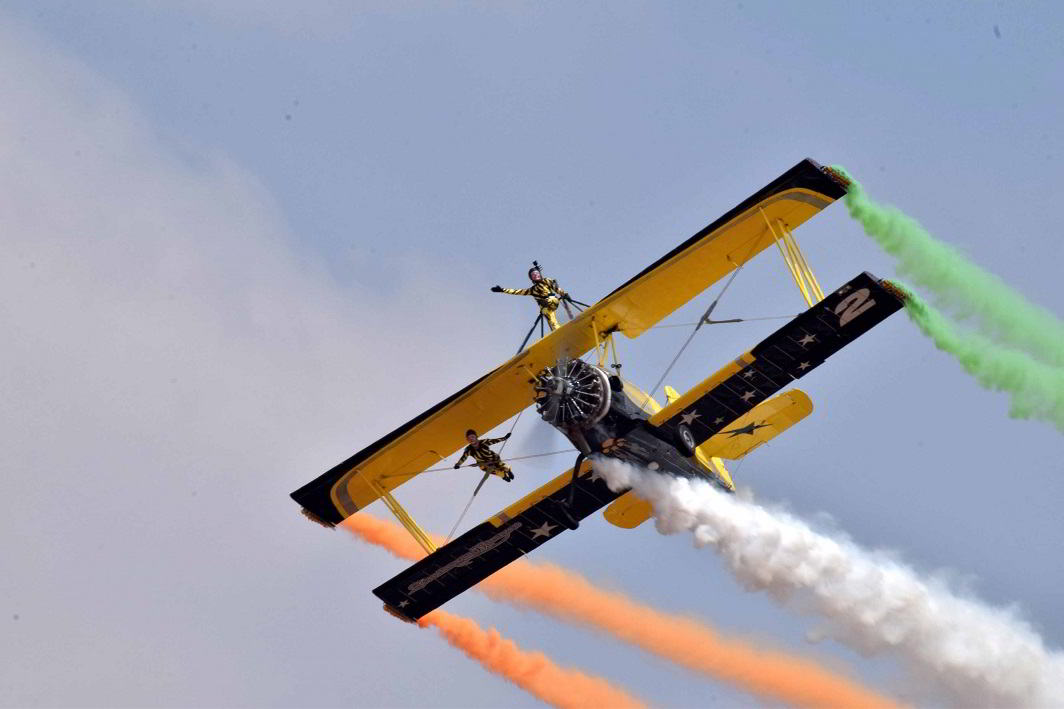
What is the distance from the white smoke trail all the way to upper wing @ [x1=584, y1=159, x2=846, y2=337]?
9.56 feet

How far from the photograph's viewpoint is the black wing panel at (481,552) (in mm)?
44906

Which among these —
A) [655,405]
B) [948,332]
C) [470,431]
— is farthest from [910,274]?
[470,431]

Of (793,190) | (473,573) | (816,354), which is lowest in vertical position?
(473,573)

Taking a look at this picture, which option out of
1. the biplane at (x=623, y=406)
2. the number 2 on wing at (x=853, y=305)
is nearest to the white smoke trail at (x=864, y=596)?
the biplane at (x=623, y=406)

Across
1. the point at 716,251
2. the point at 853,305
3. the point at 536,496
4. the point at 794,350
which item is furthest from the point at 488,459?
the point at 853,305

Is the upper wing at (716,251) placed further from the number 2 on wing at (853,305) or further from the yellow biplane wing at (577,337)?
the number 2 on wing at (853,305)

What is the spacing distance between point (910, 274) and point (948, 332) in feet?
4.75

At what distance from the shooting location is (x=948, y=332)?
139 feet

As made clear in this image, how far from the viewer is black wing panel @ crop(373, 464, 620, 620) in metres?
44.9

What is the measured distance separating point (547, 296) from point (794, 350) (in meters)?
5.19

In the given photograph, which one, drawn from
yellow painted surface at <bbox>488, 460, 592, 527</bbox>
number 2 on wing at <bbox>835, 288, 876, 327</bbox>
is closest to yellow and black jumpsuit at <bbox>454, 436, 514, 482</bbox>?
yellow painted surface at <bbox>488, 460, 592, 527</bbox>

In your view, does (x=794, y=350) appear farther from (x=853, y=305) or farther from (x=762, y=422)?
(x=762, y=422)

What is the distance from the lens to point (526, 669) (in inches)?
1905

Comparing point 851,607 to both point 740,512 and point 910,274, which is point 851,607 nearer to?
point 740,512
